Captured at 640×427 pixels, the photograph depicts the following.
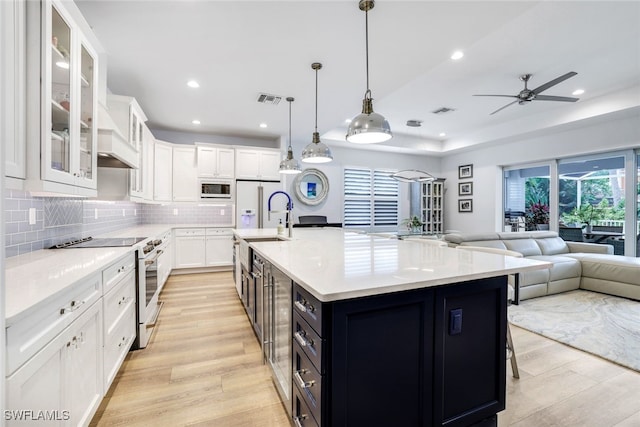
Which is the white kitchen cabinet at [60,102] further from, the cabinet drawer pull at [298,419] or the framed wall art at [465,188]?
the framed wall art at [465,188]

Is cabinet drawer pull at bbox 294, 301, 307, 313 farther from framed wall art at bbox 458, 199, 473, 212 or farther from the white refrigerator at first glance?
framed wall art at bbox 458, 199, 473, 212

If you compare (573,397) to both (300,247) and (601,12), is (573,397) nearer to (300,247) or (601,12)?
(300,247)

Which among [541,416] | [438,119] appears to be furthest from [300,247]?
[438,119]

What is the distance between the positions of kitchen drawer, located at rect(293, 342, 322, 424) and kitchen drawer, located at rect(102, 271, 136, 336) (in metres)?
1.24

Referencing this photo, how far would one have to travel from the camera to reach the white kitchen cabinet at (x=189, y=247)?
211 inches

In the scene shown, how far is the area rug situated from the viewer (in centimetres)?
251

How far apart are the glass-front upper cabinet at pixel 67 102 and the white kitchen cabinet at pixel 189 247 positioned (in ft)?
11.2

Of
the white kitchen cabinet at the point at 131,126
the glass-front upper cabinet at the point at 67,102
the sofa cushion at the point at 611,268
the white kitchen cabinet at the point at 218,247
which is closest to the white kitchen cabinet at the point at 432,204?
the sofa cushion at the point at 611,268

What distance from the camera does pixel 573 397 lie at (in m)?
1.90

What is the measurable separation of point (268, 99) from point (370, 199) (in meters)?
4.03

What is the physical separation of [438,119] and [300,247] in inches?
185

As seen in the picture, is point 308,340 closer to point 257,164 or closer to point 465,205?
point 257,164

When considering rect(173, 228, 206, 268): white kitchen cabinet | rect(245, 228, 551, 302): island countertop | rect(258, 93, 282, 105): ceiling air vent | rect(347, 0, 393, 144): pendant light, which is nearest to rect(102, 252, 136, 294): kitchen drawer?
rect(245, 228, 551, 302): island countertop

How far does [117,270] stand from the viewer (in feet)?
6.61
